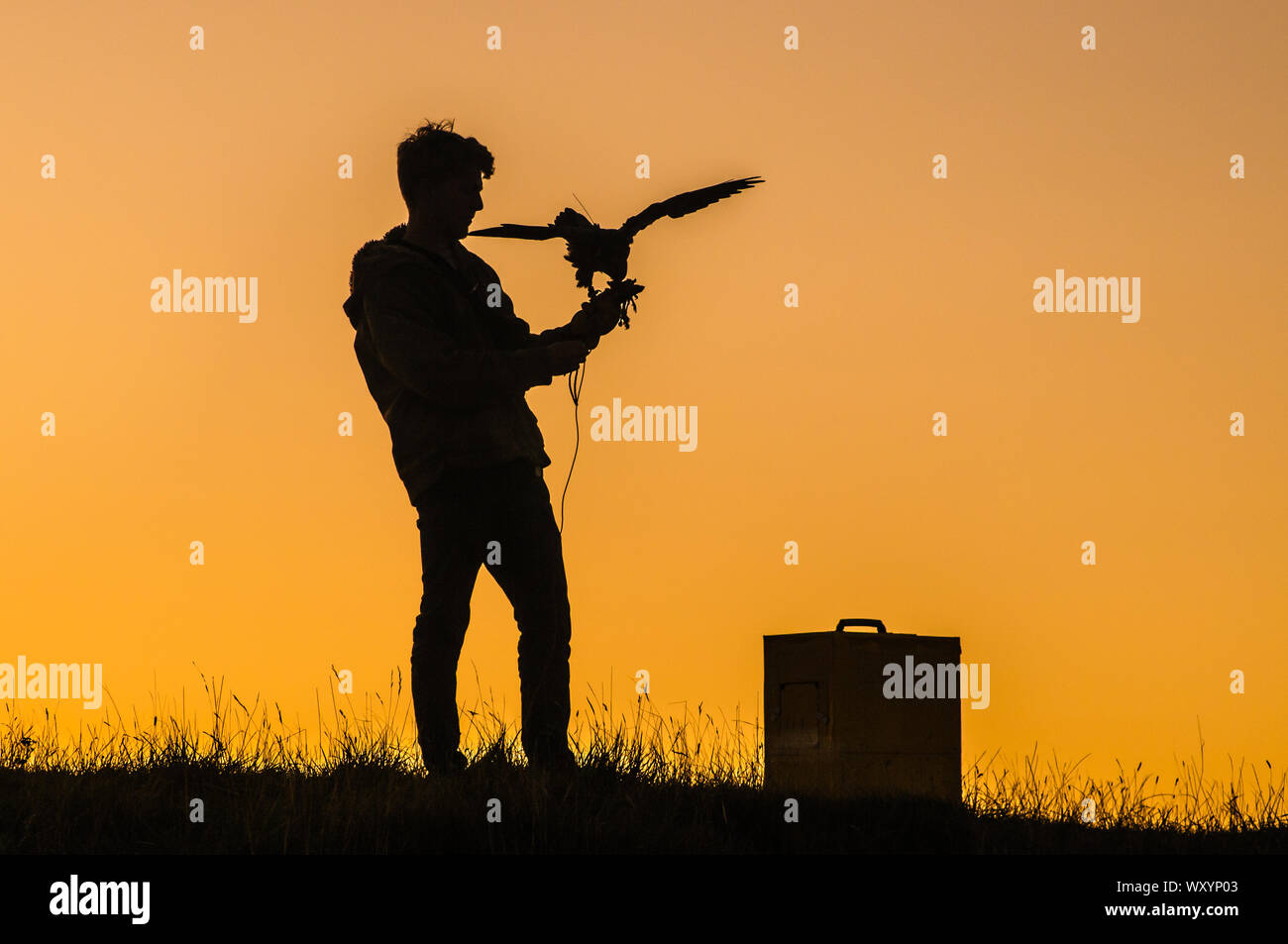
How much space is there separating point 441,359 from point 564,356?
1.53ft

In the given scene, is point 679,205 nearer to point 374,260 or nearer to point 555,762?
point 374,260

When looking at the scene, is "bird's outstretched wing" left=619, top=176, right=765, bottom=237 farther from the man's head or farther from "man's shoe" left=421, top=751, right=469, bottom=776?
"man's shoe" left=421, top=751, right=469, bottom=776

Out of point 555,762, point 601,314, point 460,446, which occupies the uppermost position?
point 601,314

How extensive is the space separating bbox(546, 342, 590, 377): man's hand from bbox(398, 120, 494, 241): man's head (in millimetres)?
733

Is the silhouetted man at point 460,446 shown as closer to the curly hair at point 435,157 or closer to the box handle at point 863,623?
the curly hair at point 435,157

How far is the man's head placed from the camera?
20.1 feet

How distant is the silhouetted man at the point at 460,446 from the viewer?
5949 mm

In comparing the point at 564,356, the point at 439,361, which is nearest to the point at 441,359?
the point at 439,361

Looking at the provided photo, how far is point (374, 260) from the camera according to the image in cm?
607
